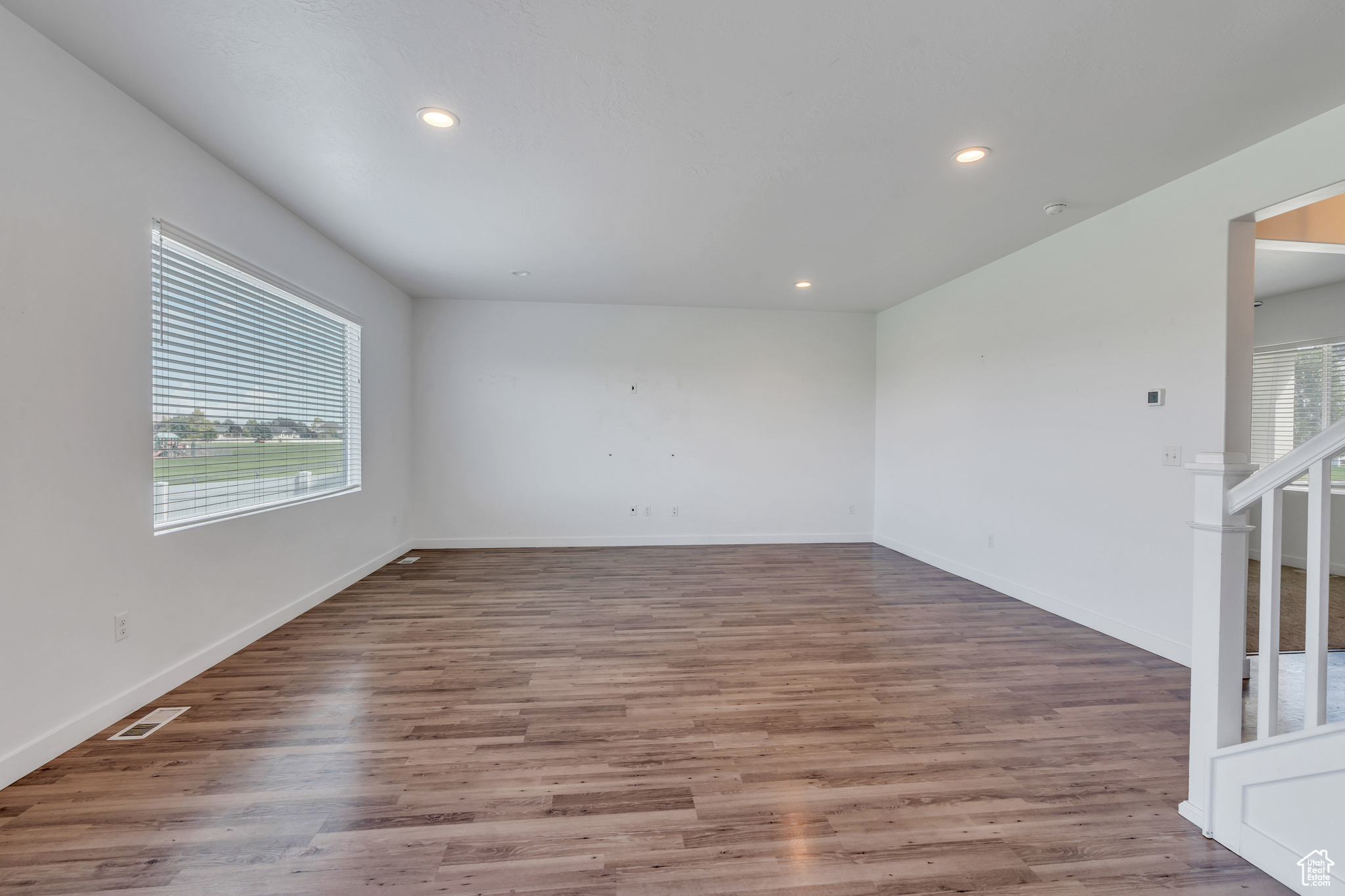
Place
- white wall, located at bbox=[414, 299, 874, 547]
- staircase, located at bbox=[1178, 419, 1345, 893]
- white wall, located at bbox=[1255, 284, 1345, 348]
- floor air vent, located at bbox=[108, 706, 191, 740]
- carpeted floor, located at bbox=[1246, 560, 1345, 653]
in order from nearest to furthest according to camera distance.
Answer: staircase, located at bbox=[1178, 419, 1345, 893] < floor air vent, located at bbox=[108, 706, 191, 740] < carpeted floor, located at bbox=[1246, 560, 1345, 653] < white wall, located at bbox=[1255, 284, 1345, 348] < white wall, located at bbox=[414, 299, 874, 547]

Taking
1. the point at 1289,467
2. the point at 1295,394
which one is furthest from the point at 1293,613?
the point at 1289,467

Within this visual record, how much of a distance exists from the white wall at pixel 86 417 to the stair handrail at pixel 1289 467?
3.83 m

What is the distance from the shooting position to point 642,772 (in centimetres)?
201

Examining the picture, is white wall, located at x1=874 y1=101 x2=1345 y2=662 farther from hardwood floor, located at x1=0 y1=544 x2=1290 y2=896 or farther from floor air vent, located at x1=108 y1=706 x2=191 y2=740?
floor air vent, located at x1=108 y1=706 x2=191 y2=740

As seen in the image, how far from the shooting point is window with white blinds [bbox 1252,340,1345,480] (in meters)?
4.94

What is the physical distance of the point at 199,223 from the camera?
281cm

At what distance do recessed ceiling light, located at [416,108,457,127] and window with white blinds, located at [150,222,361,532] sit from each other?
1.35 m

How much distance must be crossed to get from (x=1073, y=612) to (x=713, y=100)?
3.84m

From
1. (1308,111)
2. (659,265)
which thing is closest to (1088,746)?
(1308,111)

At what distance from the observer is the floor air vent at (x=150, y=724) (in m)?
2.23

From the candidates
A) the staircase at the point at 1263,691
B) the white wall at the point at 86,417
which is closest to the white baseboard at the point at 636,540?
the white wall at the point at 86,417

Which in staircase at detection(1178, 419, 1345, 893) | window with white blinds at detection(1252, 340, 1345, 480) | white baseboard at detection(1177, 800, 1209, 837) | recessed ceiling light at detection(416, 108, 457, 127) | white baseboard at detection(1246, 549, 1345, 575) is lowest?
white baseboard at detection(1177, 800, 1209, 837)

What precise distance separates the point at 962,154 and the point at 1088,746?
8.83 feet

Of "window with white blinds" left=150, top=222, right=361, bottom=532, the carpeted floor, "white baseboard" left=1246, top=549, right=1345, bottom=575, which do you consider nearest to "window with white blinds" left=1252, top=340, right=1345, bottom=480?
"white baseboard" left=1246, top=549, right=1345, bottom=575
